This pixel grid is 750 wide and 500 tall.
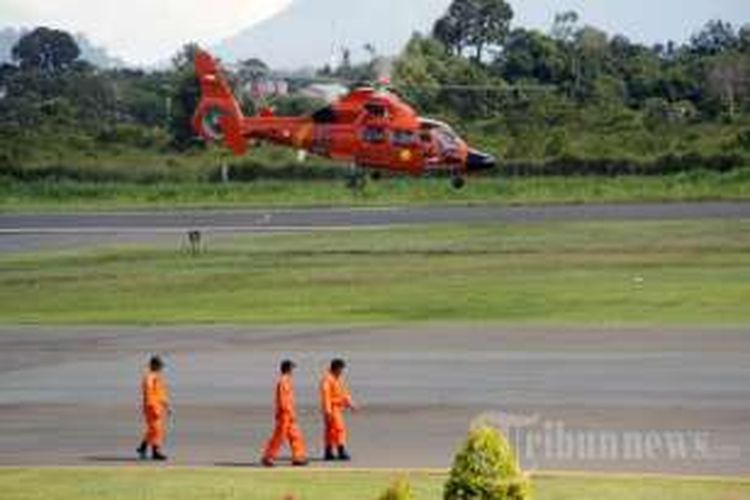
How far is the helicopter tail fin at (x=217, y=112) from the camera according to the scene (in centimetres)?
7781

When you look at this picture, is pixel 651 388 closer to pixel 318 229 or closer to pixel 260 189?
pixel 318 229

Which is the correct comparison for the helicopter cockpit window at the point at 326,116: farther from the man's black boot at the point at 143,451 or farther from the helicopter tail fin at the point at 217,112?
the man's black boot at the point at 143,451

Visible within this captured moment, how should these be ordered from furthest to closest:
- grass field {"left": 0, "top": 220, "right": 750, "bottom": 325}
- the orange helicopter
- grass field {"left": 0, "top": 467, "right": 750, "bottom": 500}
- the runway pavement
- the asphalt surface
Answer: the runway pavement
the orange helicopter
grass field {"left": 0, "top": 220, "right": 750, "bottom": 325}
the asphalt surface
grass field {"left": 0, "top": 467, "right": 750, "bottom": 500}

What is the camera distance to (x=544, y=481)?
27156 millimetres

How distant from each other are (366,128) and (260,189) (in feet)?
74.3

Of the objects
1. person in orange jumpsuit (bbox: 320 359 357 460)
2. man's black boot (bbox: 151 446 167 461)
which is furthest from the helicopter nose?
man's black boot (bbox: 151 446 167 461)

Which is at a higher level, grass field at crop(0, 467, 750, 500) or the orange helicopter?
the orange helicopter

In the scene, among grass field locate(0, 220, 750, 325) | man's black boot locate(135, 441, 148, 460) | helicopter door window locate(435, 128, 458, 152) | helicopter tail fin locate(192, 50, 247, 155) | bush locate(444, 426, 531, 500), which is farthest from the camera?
helicopter tail fin locate(192, 50, 247, 155)

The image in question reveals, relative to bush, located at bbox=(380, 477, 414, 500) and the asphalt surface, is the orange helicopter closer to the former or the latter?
the asphalt surface

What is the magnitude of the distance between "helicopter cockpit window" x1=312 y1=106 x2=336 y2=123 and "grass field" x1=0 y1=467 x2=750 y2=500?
4505 cm

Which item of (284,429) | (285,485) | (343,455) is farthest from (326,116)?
(285,485)

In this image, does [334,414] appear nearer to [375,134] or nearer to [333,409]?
[333,409]

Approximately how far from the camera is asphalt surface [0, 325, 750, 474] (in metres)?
30.2

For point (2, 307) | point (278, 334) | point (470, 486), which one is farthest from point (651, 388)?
point (2, 307)
